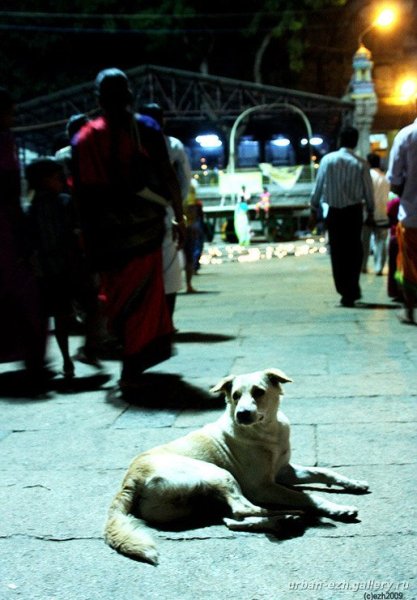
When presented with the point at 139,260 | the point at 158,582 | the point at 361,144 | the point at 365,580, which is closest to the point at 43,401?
the point at 139,260

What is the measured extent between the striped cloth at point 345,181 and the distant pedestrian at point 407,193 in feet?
5.37

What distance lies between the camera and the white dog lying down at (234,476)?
295cm

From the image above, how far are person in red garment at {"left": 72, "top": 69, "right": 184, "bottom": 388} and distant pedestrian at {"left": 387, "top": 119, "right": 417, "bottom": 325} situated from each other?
2.75m

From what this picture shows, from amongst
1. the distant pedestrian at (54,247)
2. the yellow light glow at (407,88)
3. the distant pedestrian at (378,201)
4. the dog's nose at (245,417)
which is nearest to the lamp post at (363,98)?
the yellow light glow at (407,88)

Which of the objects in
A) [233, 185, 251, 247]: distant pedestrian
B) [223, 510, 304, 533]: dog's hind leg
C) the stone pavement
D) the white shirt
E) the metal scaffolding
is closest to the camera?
the stone pavement

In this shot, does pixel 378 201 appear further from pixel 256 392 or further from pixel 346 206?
pixel 256 392

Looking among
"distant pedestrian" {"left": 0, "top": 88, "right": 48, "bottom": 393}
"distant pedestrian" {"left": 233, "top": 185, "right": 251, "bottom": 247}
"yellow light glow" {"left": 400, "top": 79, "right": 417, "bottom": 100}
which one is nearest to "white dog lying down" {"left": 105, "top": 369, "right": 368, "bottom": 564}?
"distant pedestrian" {"left": 0, "top": 88, "right": 48, "bottom": 393}

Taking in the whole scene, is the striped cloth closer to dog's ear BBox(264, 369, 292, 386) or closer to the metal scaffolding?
dog's ear BBox(264, 369, 292, 386)

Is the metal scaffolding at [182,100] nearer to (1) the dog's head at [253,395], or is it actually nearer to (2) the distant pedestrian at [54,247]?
(2) the distant pedestrian at [54,247]

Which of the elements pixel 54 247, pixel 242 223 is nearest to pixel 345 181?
pixel 54 247

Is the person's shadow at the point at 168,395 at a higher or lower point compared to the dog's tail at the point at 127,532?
lower

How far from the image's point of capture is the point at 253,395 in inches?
122

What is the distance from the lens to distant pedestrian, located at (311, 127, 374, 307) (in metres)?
9.09

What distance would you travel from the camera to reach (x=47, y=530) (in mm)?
3035
